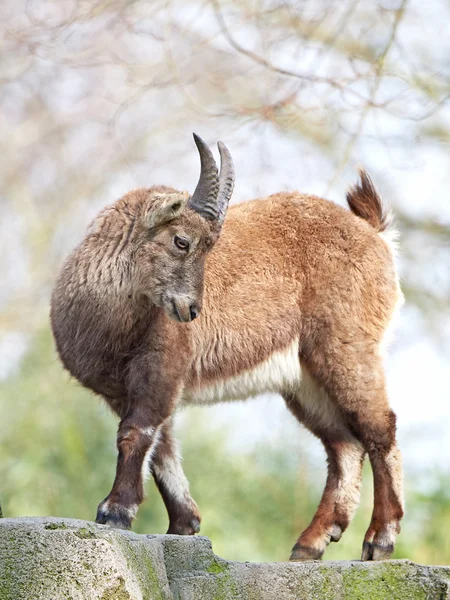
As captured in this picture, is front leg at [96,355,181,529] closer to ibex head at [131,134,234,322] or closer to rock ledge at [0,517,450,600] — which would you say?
ibex head at [131,134,234,322]

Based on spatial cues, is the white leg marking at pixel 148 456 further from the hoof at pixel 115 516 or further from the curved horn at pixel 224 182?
the curved horn at pixel 224 182

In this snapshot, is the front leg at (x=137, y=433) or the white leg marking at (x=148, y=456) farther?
the white leg marking at (x=148, y=456)

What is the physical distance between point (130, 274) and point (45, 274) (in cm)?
881

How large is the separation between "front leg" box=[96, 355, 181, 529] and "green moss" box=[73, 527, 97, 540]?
118 cm

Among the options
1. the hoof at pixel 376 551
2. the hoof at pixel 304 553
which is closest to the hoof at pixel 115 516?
the hoof at pixel 304 553

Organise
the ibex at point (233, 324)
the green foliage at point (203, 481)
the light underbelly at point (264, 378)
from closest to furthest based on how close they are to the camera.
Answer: the ibex at point (233, 324) → the light underbelly at point (264, 378) → the green foliage at point (203, 481)

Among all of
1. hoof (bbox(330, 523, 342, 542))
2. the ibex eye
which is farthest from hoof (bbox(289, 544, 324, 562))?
the ibex eye

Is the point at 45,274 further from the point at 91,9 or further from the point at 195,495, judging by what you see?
the point at 91,9

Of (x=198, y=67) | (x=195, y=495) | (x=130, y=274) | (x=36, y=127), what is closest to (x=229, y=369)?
(x=130, y=274)

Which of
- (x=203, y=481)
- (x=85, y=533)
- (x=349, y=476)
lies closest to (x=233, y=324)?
(x=349, y=476)

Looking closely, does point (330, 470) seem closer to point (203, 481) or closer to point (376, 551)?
point (376, 551)

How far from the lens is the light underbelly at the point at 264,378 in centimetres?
600

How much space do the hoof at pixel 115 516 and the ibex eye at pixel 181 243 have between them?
1509mm

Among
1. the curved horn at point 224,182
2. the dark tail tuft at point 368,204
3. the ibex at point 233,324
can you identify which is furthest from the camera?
the dark tail tuft at point 368,204
